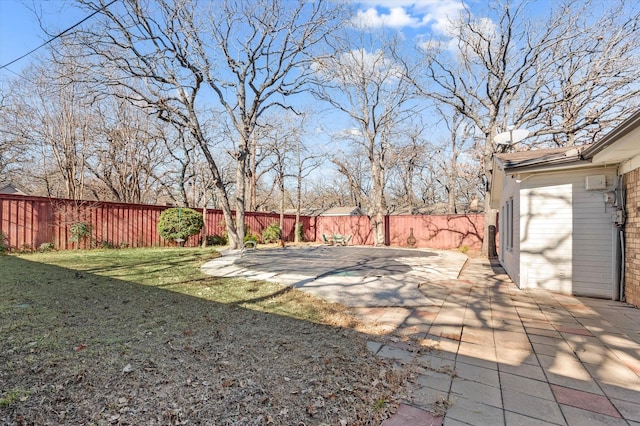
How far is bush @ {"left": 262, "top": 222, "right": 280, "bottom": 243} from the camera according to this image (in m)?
16.0

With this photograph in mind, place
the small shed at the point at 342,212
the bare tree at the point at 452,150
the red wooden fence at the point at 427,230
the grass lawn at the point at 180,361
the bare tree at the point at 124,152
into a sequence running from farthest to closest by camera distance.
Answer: the small shed at the point at 342,212
the bare tree at the point at 452,150
the bare tree at the point at 124,152
the red wooden fence at the point at 427,230
the grass lawn at the point at 180,361

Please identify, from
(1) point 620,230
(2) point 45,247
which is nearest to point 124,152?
(2) point 45,247

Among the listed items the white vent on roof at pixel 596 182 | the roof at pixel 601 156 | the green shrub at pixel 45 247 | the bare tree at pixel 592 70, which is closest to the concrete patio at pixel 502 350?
the white vent on roof at pixel 596 182

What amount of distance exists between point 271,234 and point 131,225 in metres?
6.56

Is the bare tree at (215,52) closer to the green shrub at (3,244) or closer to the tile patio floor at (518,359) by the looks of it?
the green shrub at (3,244)

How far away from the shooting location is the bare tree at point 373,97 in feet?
52.7

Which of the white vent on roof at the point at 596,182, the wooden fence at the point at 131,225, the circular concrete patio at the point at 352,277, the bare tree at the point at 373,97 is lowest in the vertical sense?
the circular concrete patio at the point at 352,277

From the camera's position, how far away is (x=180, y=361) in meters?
2.48

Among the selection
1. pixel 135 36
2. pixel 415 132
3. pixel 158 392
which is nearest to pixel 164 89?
pixel 135 36

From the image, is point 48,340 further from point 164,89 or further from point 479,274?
point 164,89

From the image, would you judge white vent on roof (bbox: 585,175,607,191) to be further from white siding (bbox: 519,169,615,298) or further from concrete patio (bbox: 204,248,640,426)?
concrete patio (bbox: 204,248,640,426)

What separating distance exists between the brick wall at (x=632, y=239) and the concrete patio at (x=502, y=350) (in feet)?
0.90

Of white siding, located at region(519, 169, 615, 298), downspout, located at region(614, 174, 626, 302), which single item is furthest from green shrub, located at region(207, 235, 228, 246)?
downspout, located at region(614, 174, 626, 302)

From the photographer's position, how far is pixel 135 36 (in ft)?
31.2
